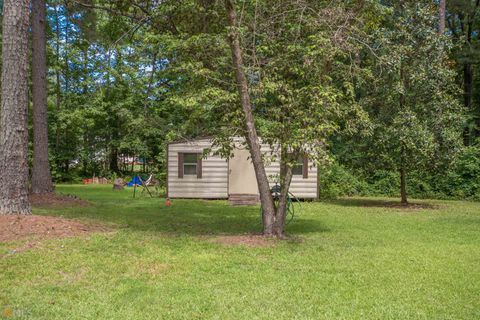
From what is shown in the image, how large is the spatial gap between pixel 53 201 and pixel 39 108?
8.56 feet

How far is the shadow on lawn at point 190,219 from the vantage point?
340 inches

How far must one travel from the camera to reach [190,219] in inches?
405

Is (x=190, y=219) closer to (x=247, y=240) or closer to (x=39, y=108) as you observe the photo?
(x=247, y=240)

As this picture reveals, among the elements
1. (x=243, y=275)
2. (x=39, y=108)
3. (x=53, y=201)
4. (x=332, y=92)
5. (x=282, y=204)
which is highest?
(x=39, y=108)

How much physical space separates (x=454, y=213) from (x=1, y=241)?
35.8ft

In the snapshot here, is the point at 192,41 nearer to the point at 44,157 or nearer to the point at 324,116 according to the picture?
the point at 324,116

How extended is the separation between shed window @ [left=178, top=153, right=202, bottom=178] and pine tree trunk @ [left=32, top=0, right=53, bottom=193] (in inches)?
179

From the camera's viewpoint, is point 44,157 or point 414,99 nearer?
point 44,157

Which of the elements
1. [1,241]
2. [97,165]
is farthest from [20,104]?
[97,165]

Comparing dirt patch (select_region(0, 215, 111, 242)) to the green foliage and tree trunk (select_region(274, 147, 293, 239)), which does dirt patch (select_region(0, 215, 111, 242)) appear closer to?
tree trunk (select_region(274, 147, 293, 239))

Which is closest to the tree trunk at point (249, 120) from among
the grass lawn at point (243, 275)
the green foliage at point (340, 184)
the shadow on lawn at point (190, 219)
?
the grass lawn at point (243, 275)

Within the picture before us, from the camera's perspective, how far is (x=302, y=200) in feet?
52.5

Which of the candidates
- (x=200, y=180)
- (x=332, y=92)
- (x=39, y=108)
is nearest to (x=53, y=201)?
(x=39, y=108)

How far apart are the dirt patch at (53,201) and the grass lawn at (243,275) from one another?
11.8 ft
